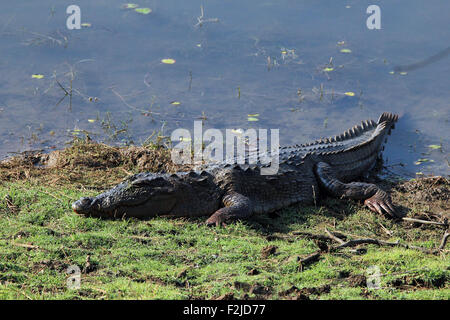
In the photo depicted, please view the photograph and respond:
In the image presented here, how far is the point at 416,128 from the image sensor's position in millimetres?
9289

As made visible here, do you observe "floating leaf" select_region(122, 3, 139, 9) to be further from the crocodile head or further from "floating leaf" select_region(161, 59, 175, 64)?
the crocodile head

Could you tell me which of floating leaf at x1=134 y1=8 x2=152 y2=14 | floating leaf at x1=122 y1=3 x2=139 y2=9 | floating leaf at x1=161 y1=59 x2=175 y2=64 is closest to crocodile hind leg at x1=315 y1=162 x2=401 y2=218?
floating leaf at x1=161 y1=59 x2=175 y2=64

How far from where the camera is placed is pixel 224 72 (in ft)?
36.2

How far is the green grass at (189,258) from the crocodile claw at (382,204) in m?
0.12

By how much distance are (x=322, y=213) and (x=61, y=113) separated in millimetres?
5481

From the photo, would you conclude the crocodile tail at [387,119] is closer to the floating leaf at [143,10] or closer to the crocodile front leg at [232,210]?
the crocodile front leg at [232,210]

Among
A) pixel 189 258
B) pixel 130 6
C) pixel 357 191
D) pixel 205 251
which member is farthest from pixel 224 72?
pixel 189 258

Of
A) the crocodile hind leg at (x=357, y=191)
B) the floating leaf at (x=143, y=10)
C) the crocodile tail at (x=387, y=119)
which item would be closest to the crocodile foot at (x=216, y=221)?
the crocodile hind leg at (x=357, y=191)

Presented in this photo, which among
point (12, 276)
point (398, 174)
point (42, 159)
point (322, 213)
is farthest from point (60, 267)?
point (398, 174)

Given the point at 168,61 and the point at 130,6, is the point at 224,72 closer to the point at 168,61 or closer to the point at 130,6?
the point at 168,61

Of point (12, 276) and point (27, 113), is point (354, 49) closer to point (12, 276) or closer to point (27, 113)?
point (27, 113)

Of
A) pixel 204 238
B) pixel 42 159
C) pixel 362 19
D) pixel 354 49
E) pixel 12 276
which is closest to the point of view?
pixel 12 276

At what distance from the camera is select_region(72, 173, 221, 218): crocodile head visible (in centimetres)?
549

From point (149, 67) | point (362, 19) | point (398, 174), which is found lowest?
point (398, 174)
